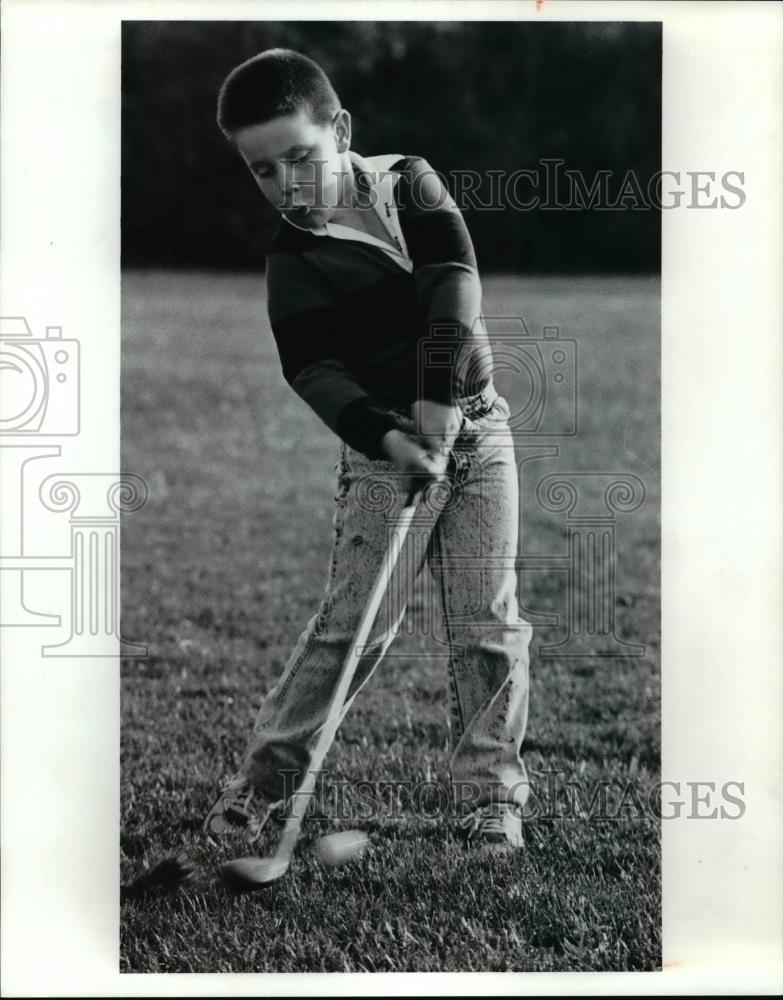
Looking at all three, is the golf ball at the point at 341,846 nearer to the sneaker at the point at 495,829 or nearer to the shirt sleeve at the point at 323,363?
the sneaker at the point at 495,829

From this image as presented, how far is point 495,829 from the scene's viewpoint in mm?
3916

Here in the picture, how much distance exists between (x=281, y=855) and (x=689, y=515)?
Result: 1474 mm

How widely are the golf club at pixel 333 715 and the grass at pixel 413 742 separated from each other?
1.8 inches

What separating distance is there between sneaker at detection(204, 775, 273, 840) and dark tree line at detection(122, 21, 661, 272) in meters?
1.52

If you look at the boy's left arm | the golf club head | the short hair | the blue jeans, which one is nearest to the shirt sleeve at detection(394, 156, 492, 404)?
the boy's left arm

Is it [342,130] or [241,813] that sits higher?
[342,130]

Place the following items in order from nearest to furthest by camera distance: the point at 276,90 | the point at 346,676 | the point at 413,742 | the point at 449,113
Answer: the point at 276,90
the point at 346,676
the point at 449,113
the point at 413,742

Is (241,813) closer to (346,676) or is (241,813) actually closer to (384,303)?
(346,676)

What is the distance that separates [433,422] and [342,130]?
83 centimetres

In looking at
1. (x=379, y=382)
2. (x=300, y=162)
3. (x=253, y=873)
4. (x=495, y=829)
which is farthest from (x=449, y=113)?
(x=253, y=873)

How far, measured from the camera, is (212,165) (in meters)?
4.04

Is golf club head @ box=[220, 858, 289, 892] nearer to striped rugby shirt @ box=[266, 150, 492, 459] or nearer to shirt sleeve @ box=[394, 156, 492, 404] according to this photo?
striped rugby shirt @ box=[266, 150, 492, 459]

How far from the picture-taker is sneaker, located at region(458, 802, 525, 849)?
3910 mm

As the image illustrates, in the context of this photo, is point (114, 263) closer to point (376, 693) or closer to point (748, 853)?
point (376, 693)
